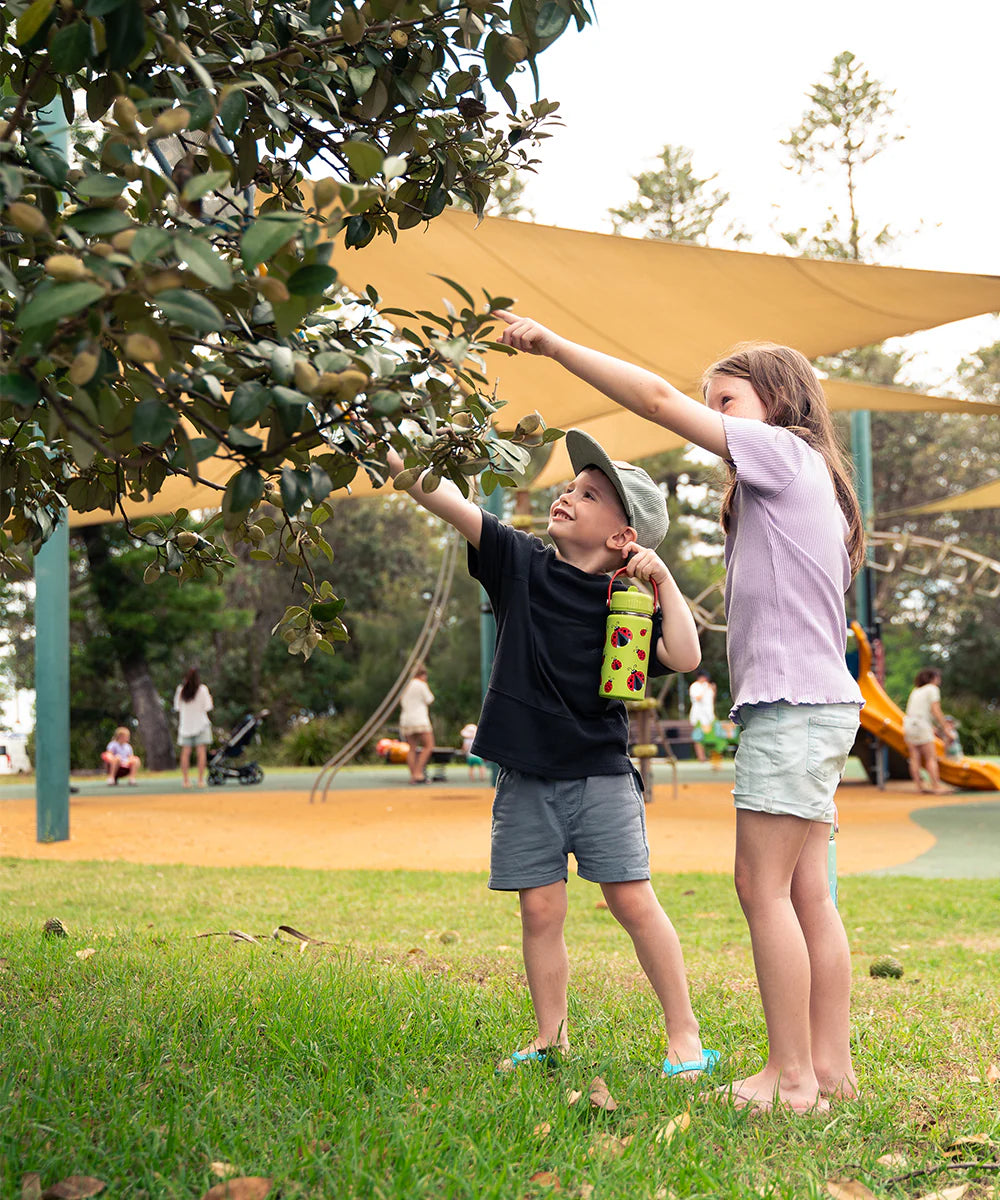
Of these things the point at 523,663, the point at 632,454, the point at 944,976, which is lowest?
the point at 944,976

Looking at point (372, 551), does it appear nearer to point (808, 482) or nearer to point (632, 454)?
point (632, 454)

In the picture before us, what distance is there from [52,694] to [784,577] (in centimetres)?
653

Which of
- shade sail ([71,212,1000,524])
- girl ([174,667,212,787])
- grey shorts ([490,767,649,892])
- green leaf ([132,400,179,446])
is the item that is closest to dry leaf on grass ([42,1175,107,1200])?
grey shorts ([490,767,649,892])

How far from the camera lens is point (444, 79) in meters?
2.03

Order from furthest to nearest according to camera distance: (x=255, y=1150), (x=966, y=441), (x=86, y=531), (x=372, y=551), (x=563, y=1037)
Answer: (x=966, y=441), (x=372, y=551), (x=86, y=531), (x=563, y=1037), (x=255, y=1150)

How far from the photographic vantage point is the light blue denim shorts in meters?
2.21

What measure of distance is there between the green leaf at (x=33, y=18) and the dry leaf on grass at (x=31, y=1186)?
5.13 feet

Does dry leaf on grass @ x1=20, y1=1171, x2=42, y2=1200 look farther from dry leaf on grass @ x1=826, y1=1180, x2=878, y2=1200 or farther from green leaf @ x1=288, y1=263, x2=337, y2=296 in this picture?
green leaf @ x1=288, y1=263, x2=337, y2=296

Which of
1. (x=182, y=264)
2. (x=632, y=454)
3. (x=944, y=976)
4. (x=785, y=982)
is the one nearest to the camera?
(x=182, y=264)

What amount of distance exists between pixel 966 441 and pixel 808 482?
107 ft

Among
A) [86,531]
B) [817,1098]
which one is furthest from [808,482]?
[86,531]

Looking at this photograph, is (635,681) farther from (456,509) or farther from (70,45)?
(70,45)

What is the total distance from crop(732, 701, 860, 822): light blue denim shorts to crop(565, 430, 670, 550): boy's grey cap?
Result: 1.74 feet

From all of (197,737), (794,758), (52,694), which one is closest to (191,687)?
(197,737)
